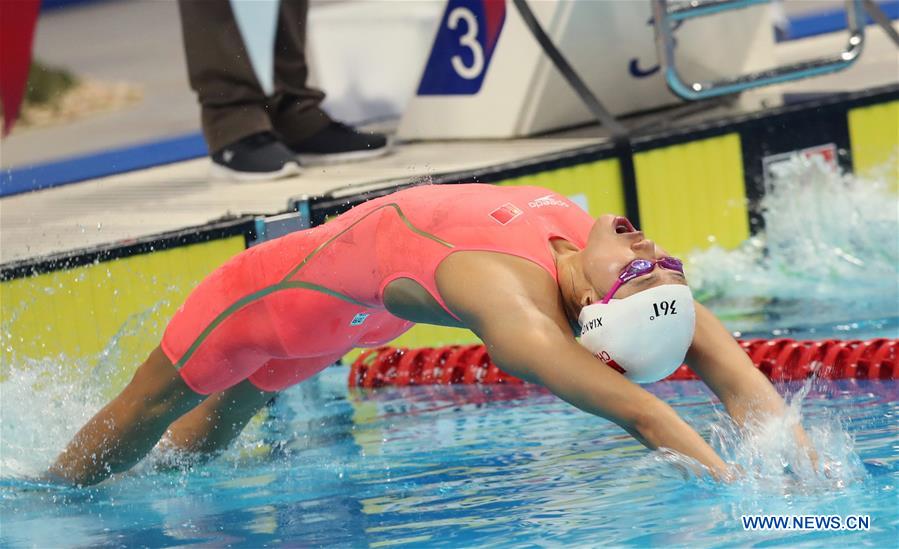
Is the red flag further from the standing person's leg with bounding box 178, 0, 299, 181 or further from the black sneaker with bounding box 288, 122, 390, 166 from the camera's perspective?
the black sneaker with bounding box 288, 122, 390, 166

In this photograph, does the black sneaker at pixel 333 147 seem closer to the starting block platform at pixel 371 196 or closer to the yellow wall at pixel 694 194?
the starting block platform at pixel 371 196

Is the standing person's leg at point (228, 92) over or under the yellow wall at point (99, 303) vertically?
over

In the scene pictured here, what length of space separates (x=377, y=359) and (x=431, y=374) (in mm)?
206

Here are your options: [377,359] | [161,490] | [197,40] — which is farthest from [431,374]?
[197,40]

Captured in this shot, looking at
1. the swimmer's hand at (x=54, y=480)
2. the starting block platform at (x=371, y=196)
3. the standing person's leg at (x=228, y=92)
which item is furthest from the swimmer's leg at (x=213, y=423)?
the standing person's leg at (x=228, y=92)

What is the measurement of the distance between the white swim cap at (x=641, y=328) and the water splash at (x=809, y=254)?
2013mm

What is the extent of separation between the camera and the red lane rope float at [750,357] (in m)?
3.77

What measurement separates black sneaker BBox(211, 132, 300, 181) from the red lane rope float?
2.49 ft

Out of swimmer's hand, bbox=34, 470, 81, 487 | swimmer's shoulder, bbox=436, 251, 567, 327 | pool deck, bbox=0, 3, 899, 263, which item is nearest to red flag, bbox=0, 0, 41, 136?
pool deck, bbox=0, 3, 899, 263

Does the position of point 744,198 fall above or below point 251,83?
below

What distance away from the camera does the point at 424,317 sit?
2814mm

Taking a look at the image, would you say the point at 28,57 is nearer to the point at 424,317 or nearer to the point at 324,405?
the point at 324,405

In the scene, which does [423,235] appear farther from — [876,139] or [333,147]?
[876,139]

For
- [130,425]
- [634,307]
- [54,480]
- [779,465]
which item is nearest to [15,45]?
[54,480]
